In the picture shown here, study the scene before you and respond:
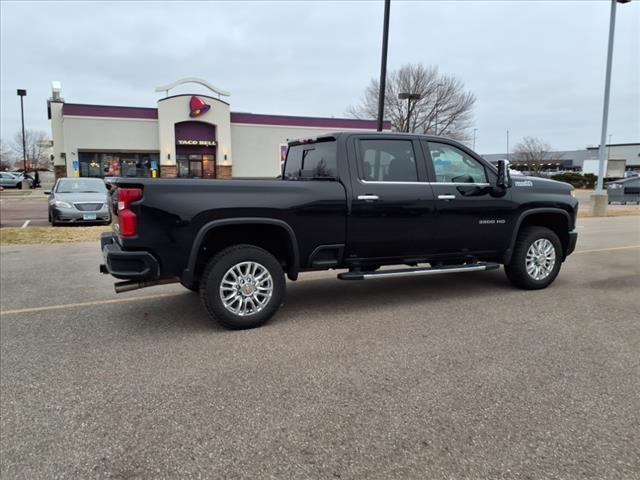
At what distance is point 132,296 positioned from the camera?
631 centimetres

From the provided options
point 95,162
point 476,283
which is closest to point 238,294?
point 476,283

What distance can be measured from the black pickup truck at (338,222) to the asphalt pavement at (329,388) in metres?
0.50

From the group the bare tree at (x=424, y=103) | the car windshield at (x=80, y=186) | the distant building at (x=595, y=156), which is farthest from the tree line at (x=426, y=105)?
the distant building at (x=595, y=156)

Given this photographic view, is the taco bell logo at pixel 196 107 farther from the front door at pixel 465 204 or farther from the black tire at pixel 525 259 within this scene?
the black tire at pixel 525 259

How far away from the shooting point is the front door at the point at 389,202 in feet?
17.4

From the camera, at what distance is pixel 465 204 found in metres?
5.81

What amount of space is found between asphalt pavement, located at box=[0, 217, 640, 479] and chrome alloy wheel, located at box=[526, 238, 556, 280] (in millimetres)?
450

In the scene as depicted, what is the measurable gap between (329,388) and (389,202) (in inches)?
96.5

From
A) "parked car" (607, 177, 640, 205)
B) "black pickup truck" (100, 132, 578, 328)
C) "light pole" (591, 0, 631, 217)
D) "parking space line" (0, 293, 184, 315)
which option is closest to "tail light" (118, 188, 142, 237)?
"black pickup truck" (100, 132, 578, 328)

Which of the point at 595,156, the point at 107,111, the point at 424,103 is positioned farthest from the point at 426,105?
the point at 595,156

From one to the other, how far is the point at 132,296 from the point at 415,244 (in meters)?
3.61

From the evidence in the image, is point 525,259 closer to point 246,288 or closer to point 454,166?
point 454,166

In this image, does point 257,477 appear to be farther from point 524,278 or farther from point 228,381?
point 524,278

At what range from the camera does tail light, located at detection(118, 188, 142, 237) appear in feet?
14.3
